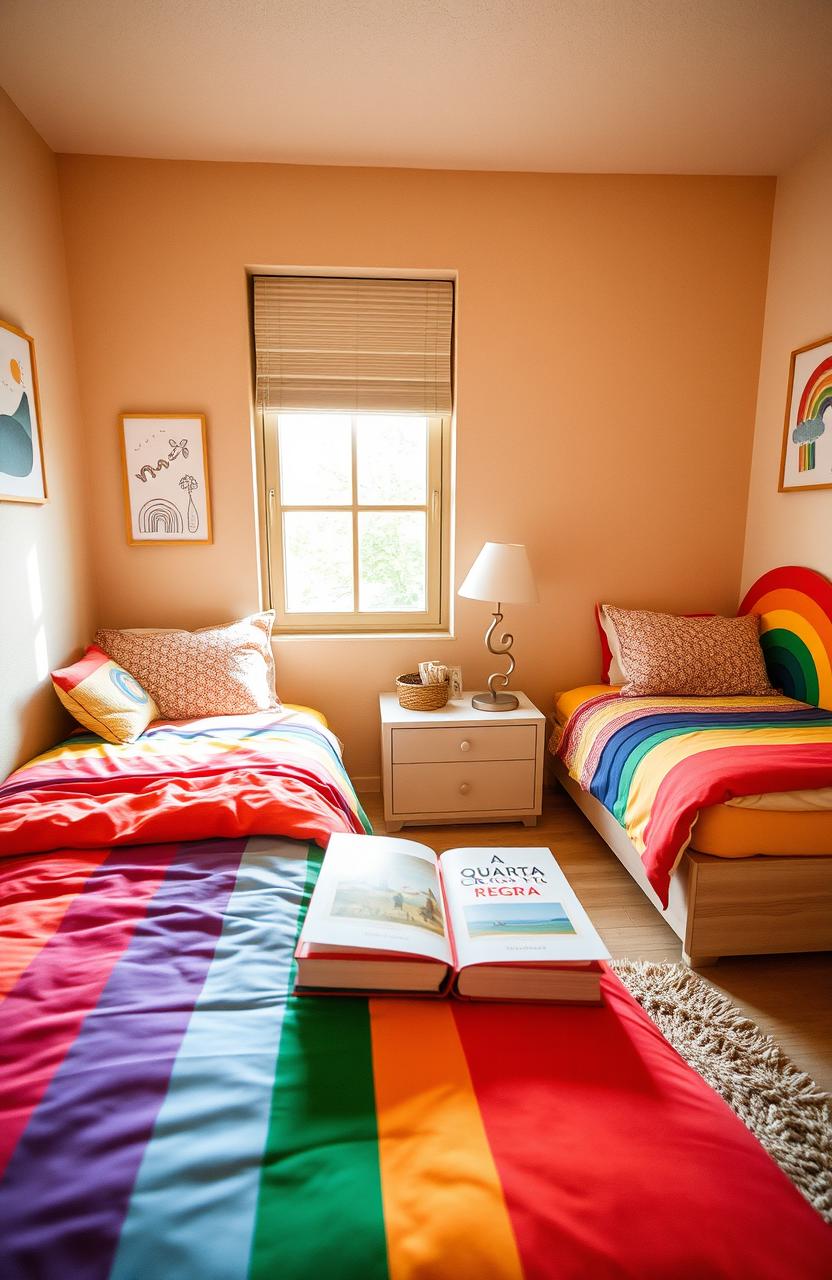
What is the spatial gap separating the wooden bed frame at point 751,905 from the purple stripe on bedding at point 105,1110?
1271 millimetres

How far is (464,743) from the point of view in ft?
8.32

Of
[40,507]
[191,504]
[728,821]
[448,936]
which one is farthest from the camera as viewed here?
[191,504]

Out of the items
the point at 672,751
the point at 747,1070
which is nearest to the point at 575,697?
the point at 672,751

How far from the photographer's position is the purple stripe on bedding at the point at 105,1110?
2.05 ft

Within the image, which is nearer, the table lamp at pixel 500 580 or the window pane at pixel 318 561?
the table lamp at pixel 500 580

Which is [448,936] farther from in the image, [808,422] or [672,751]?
[808,422]

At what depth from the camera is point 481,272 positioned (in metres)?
2.62

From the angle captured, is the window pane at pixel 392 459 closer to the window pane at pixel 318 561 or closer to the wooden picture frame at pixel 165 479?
the window pane at pixel 318 561

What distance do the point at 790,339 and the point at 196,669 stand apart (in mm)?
2610

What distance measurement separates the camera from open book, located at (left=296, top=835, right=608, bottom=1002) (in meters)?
0.94

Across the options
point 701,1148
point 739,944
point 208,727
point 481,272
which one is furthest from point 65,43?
point 739,944

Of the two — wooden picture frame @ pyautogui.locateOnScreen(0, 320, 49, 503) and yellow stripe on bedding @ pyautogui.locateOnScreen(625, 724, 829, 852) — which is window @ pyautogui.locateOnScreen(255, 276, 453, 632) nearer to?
wooden picture frame @ pyautogui.locateOnScreen(0, 320, 49, 503)

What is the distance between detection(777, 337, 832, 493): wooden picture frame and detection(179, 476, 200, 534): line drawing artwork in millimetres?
2336

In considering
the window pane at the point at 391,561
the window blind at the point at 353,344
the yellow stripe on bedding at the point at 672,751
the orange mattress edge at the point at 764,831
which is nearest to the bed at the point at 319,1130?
the orange mattress edge at the point at 764,831
